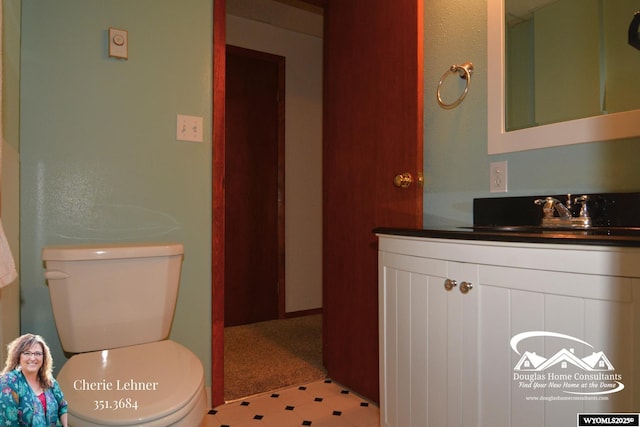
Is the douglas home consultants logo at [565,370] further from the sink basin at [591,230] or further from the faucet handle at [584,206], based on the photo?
the faucet handle at [584,206]

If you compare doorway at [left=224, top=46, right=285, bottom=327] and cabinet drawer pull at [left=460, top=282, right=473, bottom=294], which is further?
doorway at [left=224, top=46, right=285, bottom=327]

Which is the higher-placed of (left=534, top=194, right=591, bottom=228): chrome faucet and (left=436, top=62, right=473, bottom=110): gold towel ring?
(left=436, top=62, right=473, bottom=110): gold towel ring

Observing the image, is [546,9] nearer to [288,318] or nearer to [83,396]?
[83,396]

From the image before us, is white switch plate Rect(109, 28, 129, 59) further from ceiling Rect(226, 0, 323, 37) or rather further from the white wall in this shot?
the white wall

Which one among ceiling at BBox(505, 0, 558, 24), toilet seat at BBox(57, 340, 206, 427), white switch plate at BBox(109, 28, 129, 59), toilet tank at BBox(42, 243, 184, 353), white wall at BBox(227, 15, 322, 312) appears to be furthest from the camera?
white wall at BBox(227, 15, 322, 312)

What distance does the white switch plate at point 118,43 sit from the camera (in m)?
1.58

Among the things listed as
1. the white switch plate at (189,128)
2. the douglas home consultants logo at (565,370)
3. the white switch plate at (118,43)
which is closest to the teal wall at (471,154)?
the douglas home consultants logo at (565,370)

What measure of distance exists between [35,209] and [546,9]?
207 centimetres

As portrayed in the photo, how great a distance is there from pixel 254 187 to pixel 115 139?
1727 mm

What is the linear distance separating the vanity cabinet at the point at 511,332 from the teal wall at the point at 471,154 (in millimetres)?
498

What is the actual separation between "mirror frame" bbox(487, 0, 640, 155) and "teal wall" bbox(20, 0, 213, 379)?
1.23 meters

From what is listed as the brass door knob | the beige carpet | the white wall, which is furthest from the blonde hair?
the white wall

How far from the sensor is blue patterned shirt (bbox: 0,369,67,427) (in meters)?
0.77

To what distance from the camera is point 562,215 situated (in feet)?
4.00
